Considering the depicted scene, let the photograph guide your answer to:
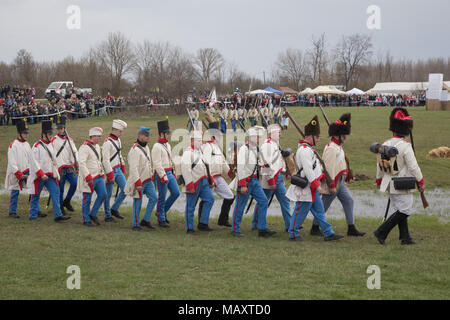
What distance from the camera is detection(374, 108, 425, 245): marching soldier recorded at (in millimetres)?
8109

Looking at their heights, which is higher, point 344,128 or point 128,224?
point 344,128

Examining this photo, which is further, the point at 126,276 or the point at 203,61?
the point at 203,61

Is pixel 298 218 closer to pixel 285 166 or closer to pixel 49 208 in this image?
pixel 285 166

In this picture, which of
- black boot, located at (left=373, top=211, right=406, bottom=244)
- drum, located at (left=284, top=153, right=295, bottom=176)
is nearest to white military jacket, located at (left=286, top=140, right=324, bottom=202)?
black boot, located at (left=373, top=211, right=406, bottom=244)

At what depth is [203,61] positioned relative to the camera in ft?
268

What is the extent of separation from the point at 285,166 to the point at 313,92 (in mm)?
48536

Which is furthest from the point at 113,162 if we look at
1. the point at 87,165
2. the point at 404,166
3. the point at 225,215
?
the point at 404,166

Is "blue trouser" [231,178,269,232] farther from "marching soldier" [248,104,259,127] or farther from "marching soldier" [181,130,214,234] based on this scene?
"marching soldier" [248,104,259,127]

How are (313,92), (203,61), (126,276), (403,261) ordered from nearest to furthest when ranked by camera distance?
(126,276)
(403,261)
(313,92)
(203,61)

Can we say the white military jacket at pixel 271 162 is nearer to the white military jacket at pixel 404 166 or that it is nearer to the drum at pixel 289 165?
the drum at pixel 289 165

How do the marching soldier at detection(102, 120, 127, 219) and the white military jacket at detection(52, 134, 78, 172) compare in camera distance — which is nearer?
the marching soldier at detection(102, 120, 127, 219)

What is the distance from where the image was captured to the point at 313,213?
862cm

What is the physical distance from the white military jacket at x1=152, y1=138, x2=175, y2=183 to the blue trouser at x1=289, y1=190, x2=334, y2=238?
2.65m
